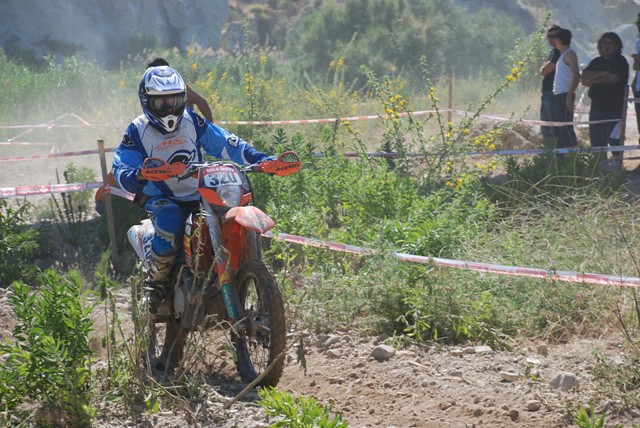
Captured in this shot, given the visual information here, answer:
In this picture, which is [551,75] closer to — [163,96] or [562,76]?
[562,76]

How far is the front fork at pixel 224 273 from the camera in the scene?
496 cm

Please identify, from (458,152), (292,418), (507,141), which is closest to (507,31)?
(507,141)

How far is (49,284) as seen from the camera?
4.58 m

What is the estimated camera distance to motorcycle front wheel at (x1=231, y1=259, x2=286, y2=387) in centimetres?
484

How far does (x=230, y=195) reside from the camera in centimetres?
502

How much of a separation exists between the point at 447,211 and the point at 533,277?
4.79ft

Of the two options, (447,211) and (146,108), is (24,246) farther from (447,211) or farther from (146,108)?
(447,211)

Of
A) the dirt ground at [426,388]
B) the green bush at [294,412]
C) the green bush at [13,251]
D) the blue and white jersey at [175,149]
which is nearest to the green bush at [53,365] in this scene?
the dirt ground at [426,388]

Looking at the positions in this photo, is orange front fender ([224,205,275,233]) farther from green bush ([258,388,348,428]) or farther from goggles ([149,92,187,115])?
green bush ([258,388,348,428])

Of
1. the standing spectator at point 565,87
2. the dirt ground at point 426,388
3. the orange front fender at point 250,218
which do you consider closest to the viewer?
the dirt ground at point 426,388

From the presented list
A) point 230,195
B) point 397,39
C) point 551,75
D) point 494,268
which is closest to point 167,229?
point 230,195

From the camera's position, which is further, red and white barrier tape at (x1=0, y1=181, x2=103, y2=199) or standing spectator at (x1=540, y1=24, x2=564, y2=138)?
standing spectator at (x1=540, y1=24, x2=564, y2=138)

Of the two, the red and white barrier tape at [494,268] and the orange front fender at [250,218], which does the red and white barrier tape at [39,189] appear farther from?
the orange front fender at [250,218]

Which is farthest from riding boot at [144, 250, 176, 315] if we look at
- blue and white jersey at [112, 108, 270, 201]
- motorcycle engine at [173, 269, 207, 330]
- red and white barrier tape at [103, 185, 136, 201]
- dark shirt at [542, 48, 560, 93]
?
dark shirt at [542, 48, 560, 93]
